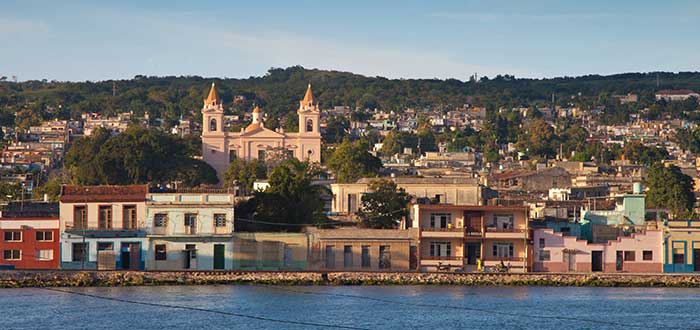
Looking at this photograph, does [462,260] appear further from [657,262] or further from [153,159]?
[153,159]

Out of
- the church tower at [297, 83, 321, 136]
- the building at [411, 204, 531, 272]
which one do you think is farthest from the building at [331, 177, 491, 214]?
the church tower at [297, 83, 321, 136]

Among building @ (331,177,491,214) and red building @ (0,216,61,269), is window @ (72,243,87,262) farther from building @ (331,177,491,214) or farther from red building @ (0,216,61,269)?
building @ (331,177,491,214)

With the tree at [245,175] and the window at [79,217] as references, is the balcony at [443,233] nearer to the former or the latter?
the window at [79,217]

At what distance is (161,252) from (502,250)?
495 inches

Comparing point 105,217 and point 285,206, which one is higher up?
point 285,206

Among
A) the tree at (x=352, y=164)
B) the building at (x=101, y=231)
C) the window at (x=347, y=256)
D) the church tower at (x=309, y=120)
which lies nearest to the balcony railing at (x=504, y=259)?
the window at (x=347, y=256)

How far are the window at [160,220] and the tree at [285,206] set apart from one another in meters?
4.24

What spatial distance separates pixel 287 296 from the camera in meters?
56.1

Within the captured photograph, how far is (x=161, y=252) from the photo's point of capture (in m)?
63.2

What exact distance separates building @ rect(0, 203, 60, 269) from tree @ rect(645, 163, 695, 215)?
38791 mm

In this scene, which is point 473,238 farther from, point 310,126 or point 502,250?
point 310,126

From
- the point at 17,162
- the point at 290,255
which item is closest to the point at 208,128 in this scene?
the point at 17,162

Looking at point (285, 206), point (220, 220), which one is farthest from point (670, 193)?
point (220, 220)

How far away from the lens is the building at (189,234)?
2483 inches
